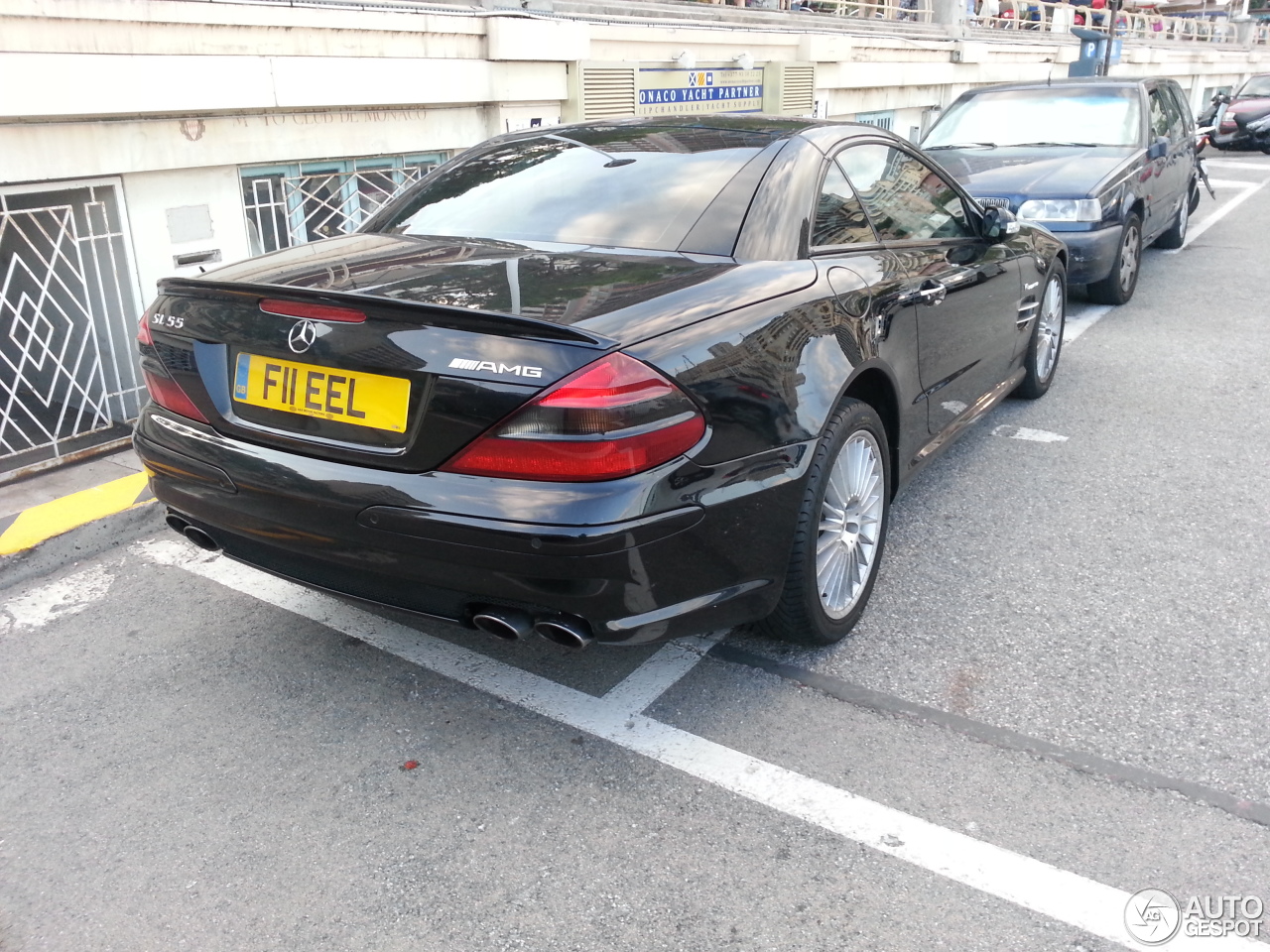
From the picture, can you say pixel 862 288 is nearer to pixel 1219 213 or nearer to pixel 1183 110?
pixel 1183 110

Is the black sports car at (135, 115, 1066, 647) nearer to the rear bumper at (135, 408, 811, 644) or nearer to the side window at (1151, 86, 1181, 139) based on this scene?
the rear bumper at (135, 408, 811, 644)

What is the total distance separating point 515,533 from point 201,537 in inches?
45.6

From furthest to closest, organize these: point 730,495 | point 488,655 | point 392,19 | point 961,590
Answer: point 392,19 → point 961,590 → point 488,655 → point 730,495

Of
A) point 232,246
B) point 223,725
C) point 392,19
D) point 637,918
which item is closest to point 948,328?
point 637,918

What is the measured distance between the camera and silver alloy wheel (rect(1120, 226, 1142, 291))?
25.6ft

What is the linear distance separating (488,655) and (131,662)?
1137mm

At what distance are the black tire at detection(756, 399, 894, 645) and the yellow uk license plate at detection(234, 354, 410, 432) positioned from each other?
1.13 m

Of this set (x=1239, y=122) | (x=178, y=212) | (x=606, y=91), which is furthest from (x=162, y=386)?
(x=1239, y=122)

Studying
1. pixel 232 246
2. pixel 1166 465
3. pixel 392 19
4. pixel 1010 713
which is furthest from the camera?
pixel 392 19

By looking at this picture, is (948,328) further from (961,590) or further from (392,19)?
(392,19)

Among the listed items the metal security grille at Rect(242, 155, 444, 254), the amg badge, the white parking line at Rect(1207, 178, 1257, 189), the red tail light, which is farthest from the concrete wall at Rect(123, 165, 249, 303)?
the white parking line at Rect(1207, 178, 1257, 189)

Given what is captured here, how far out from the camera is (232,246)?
6.50 m

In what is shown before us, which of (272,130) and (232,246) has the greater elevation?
(272,130)

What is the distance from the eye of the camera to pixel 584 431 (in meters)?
2.38
